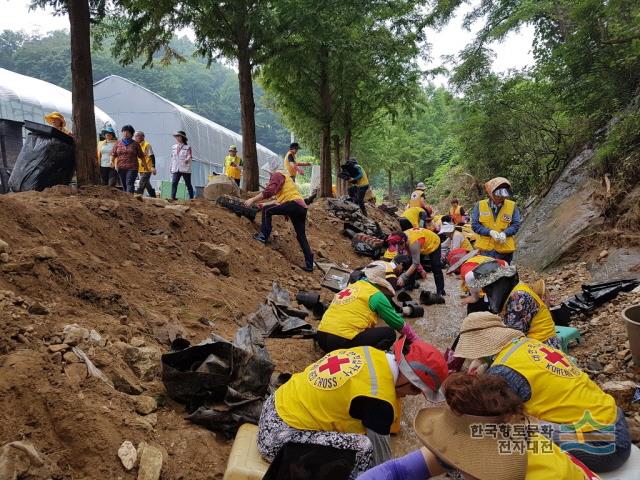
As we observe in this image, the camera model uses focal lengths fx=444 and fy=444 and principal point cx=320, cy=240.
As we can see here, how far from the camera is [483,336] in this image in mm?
2600

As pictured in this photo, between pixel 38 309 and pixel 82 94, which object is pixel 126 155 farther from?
pixel 38 309

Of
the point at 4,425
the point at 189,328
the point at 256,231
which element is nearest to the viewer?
the point at 4,425

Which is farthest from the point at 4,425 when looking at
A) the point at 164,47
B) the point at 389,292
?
the point at 164,47

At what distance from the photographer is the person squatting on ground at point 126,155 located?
338 inches

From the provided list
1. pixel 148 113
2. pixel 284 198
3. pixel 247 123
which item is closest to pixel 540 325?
Answer: pixel 284 198

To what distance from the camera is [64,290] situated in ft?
12.8

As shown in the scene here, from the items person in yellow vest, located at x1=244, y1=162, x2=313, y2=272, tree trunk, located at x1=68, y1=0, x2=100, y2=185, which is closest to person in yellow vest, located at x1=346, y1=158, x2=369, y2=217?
person in yellow vest, located at x1=244, y1=162, x2=313, y2=272

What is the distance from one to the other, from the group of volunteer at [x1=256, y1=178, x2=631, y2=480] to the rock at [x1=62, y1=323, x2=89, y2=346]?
1490mm

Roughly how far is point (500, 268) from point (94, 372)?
124 inches

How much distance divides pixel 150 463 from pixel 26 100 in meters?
18.2

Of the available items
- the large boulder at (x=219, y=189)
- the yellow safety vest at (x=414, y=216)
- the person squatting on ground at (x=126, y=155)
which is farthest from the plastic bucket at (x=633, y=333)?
the person squatting on ground at (x=126, y=155)

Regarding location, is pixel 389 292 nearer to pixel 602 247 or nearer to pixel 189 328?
pixel 189 328

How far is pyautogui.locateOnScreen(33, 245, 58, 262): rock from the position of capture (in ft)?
13.1

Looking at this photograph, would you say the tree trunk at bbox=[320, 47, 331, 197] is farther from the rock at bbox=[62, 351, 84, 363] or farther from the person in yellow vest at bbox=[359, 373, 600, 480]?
the person in yellow vest at bbox=[359, 373, 600, 480]
